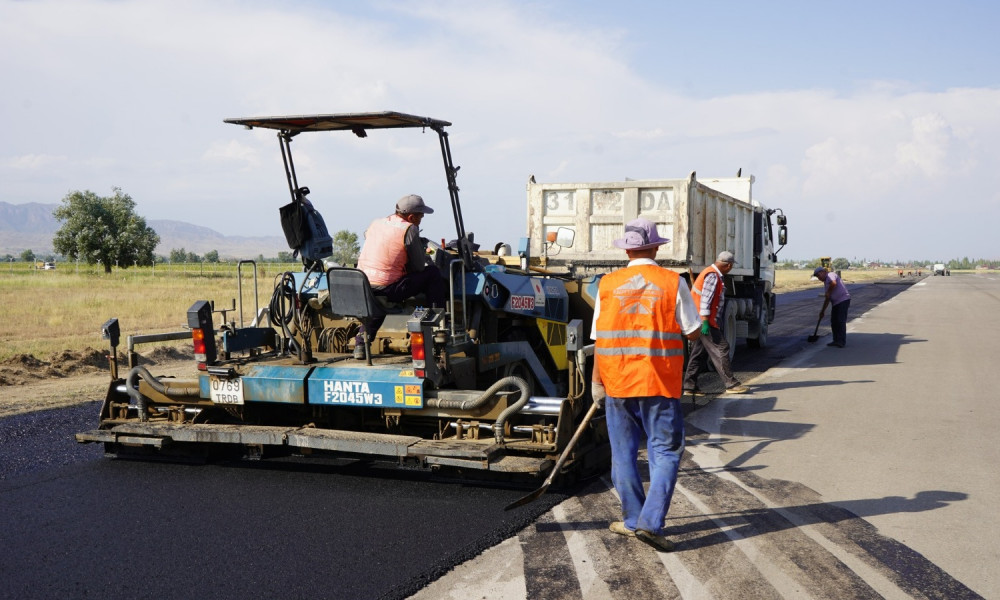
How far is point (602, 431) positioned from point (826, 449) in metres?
2.24

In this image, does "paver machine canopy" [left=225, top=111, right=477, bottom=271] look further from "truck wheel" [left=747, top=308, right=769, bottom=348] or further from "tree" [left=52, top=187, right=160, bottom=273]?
"tree" [left=52, top=187, right=160, bottom=273]

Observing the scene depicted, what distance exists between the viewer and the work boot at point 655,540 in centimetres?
445

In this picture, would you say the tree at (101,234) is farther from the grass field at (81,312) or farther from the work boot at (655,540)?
the work boot at (655,540)

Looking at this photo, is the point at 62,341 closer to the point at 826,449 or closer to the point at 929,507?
the point at 826,449

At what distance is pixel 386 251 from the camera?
20.7 feet

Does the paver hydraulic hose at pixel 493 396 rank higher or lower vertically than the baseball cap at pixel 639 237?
lower

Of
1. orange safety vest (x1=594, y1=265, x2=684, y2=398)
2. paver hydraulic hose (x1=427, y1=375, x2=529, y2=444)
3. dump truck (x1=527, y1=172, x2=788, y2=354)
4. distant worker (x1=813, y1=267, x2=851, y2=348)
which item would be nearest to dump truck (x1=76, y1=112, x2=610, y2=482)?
paver hydraulic hose (x1=427, y1=375, x2=529, y2=444)

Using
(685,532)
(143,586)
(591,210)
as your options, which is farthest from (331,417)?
(591,210)

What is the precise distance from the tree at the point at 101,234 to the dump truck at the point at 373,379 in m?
58.8

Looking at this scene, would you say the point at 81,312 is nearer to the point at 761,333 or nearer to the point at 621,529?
the point at 761,333

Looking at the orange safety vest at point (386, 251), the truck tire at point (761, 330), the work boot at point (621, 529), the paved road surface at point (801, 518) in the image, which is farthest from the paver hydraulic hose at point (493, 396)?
the truck tire at point (761, 330)

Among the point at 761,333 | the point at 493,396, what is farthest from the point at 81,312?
the point at 493,396

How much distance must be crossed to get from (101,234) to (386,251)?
62856 mm

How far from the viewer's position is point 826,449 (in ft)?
22.9
